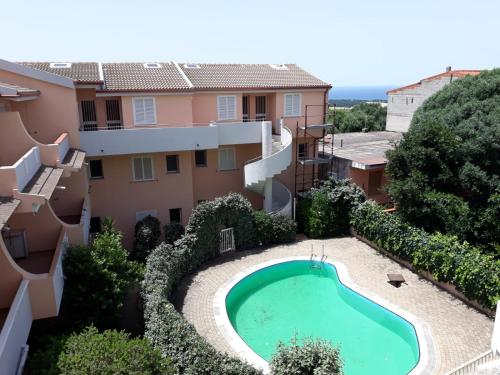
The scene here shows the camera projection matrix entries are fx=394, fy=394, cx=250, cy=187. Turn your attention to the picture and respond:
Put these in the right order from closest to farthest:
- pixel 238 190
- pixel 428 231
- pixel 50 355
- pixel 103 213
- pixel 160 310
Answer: pixel 50 355, pixel 160 310, pixel 428 231, pixel 103 213, pixel 238 190

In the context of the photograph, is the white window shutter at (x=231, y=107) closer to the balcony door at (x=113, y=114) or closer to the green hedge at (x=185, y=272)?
the green hedge at (x=185, y=272)

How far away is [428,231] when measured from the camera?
20.3 metres

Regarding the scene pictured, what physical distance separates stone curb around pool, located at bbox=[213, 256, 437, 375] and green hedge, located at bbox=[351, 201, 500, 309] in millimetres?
2655

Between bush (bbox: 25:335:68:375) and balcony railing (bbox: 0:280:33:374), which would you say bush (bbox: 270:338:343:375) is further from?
balcony railing (bbox: 0:280:33:374)

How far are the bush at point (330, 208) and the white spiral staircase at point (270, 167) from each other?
4.16 feet

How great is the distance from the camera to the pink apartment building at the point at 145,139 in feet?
47.2

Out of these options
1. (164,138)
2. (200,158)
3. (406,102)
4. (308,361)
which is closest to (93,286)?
(308,361)

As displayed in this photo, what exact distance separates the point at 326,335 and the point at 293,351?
18.0ft

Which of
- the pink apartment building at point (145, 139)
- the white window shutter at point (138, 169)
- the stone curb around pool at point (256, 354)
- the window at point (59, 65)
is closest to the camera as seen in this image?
the stone curb around pool at point (256, 354)

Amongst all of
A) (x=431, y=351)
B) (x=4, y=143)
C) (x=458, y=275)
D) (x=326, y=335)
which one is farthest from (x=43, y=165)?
(x=458, y=275)

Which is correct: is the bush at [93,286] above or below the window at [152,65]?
below

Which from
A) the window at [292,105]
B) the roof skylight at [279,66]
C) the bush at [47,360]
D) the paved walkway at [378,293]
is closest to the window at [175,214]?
the paved walkway at [378,293]

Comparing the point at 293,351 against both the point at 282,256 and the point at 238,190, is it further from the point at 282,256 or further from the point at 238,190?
the point at 238,190

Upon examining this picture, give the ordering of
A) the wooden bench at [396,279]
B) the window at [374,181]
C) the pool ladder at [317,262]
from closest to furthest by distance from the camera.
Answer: the wooden bench at [396,279] → the pool ladder at [317,262] → the window at [374,181]
